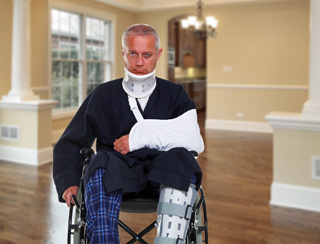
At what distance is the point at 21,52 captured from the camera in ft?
15.0

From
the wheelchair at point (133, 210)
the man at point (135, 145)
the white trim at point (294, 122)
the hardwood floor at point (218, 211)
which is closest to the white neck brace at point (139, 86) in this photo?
the man at point (135, 145)

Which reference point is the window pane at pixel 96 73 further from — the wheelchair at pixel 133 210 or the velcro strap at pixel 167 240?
the velcro strap at pixel 167 240

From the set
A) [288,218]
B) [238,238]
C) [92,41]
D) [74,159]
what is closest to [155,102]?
[74,159]

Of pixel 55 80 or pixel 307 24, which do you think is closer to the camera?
pixel 55 80

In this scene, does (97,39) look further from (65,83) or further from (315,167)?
(315,167)

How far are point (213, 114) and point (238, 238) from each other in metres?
5.23

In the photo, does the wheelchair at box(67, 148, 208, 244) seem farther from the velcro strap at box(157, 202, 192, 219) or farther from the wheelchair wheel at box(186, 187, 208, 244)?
the velcro strap at box(157, 202, 192, 219)

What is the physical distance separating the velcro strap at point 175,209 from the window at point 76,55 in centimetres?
510

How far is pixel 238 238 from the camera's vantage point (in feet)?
7.93

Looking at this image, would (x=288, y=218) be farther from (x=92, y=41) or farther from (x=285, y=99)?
(x=92, y=41)

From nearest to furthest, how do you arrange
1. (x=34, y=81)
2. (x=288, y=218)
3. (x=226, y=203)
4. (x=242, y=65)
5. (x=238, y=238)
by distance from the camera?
(x=238, y=238) < (x=288, y=218) < (x=226, y=203) < (x=34, y=81) < (x=242, y=65)

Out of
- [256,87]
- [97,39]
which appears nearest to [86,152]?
[97,39]

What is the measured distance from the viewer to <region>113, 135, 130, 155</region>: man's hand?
1419 mm

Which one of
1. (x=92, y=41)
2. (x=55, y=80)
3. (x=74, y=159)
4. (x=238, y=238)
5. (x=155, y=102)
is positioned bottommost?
(x=238, y=238)
